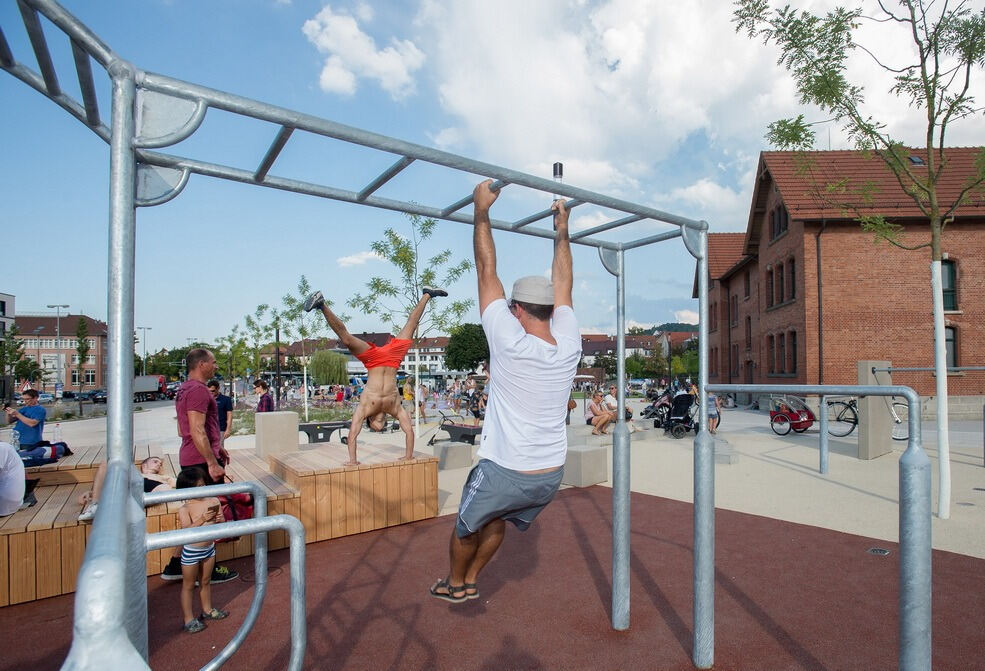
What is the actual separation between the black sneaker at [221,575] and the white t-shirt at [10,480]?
4.92ft

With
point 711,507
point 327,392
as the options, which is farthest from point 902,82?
point 327,392

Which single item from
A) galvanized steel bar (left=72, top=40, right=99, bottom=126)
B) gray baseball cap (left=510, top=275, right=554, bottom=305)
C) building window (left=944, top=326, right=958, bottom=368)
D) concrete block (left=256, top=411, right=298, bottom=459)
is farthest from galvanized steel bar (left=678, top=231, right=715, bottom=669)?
building window (left=944, top=326, right=958, bottom=368)

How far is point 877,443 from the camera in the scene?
10.7 m

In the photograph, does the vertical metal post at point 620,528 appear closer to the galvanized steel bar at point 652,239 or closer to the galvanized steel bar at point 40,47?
the galvanized steel bar at point 652,239

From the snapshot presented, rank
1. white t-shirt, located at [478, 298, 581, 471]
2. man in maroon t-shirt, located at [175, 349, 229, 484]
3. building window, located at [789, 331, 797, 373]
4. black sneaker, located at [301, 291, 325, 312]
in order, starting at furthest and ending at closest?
building window, located at [789, 331, 797, 373]
black sneaker, located at [301, 291, 325, 312]
man in maroon t-shirt, located at [175, 349, 229, 484]
white t-shirt, located at [478, 298, 581, 471]

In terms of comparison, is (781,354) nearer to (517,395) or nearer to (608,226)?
(608,226)

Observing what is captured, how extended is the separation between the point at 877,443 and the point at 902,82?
20.1 feet

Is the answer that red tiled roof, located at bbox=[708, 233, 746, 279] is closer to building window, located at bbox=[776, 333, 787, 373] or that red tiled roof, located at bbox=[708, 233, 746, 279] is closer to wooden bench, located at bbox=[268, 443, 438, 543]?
building window, located at bbox=[776, 333, 787, 373]

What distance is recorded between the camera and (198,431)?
463 centimetres

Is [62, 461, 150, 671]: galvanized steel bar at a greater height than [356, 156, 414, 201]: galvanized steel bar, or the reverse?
[356, 156, 414, 201]: galvanized steel bar

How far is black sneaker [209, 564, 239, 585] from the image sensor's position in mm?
4848

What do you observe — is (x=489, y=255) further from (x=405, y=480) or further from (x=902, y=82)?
(x=902, y=82)

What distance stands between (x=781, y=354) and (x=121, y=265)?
28796 millimetres

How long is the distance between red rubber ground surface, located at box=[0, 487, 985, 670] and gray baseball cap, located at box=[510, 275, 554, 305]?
2.00m
